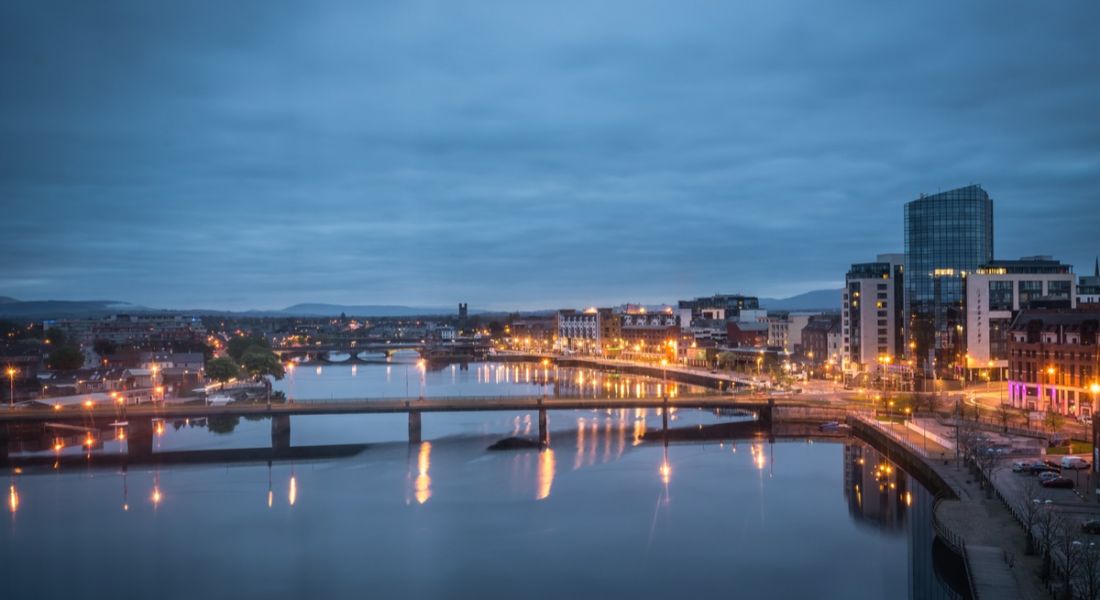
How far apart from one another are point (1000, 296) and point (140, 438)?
146 ft

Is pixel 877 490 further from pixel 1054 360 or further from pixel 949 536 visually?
pixel 1054 360

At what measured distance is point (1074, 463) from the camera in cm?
2239

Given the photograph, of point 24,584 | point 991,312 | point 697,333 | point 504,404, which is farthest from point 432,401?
point 697,333

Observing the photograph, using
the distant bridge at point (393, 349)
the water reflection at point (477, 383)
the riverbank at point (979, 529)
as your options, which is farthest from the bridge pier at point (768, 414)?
the distant bridge at point (393, 349)

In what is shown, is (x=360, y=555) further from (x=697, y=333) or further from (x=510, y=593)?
(x=697, y=333)

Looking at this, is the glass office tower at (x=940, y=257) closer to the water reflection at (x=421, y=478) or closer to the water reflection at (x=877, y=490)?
the water reflection at (x=877, y=490)

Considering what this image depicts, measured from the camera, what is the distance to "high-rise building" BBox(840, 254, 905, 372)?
5419 cm

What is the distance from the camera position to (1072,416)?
102 feet

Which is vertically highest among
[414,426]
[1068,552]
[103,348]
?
[103,348]

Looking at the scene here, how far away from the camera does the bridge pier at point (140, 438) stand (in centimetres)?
3381

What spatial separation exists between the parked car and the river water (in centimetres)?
362

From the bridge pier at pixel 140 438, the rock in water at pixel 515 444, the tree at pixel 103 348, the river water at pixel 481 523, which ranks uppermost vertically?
the tree at pixel 103 348

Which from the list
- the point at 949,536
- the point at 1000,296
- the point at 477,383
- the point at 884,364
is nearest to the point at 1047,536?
the point at 949,536

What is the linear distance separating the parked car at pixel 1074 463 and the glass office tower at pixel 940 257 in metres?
29.0
